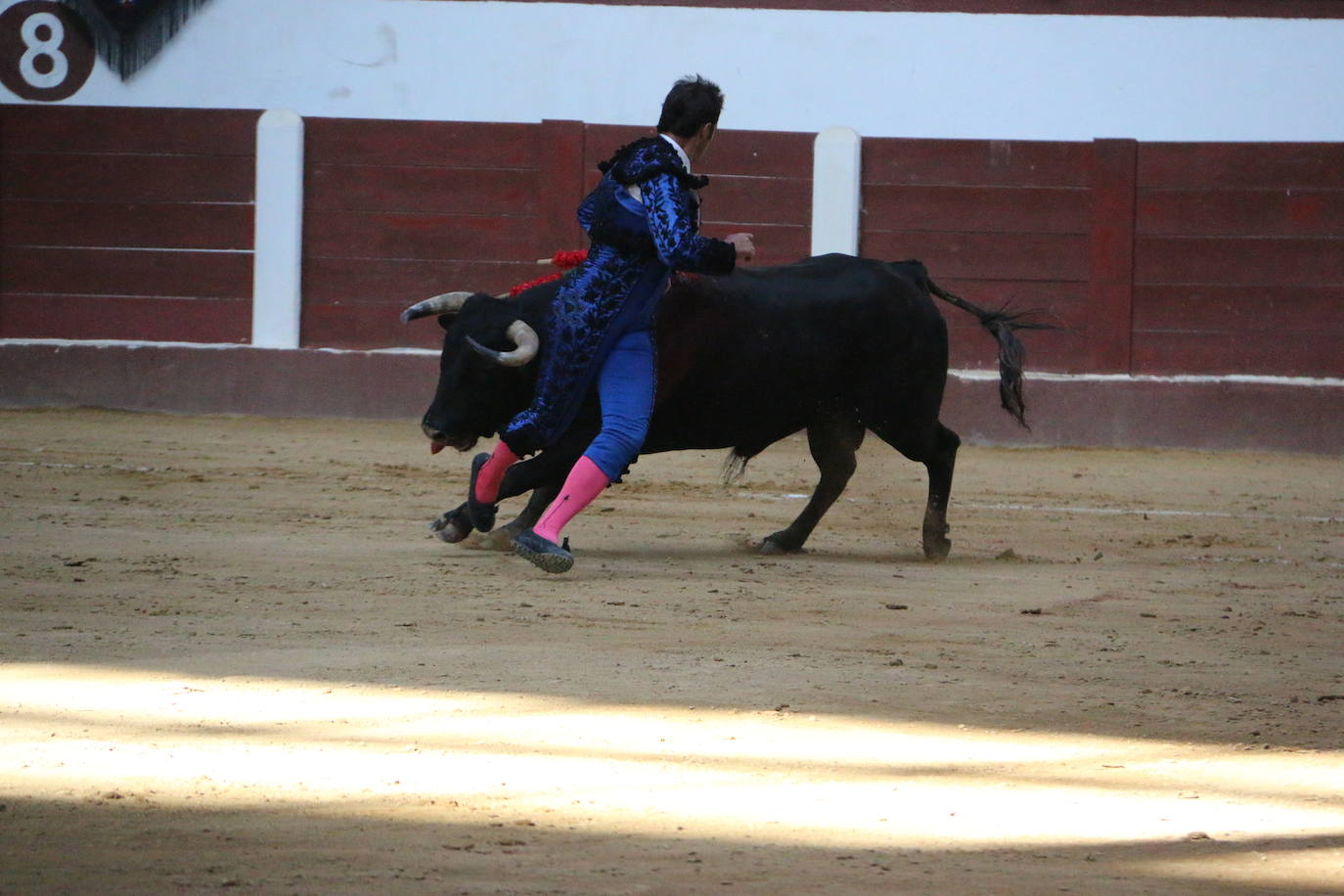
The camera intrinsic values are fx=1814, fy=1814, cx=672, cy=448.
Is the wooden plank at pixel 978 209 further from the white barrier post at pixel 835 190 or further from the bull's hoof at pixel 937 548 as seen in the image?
the bull's hoof at pixel 937 548

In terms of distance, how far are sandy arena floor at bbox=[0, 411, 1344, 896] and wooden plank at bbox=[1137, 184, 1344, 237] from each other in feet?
12.3

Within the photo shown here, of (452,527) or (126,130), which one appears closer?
(452,527)

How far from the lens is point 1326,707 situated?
3221mm

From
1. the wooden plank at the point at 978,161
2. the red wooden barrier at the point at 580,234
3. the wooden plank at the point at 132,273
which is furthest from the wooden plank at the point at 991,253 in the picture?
the wooden plank at the point at 132,273

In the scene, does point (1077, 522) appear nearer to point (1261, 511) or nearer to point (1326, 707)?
point (1261, 511)

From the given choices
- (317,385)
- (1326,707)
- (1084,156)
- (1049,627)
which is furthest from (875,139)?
(1326,707)

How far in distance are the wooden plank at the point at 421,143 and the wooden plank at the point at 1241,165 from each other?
3263 millimetres

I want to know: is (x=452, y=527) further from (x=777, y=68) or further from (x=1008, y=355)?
(x=777, y=68)

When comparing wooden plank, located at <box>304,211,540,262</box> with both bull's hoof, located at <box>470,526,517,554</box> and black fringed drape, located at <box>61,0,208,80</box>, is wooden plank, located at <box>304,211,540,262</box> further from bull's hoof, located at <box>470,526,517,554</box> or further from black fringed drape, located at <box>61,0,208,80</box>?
bull's hoof, located at <box>470,526,517,554</box>

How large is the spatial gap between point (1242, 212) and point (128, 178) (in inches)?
233

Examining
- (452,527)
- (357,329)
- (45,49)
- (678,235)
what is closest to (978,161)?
(357,329)

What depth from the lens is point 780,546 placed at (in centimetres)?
519

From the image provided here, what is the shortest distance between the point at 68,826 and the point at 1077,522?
452 centimetres

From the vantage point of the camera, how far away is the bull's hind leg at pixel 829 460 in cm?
523
